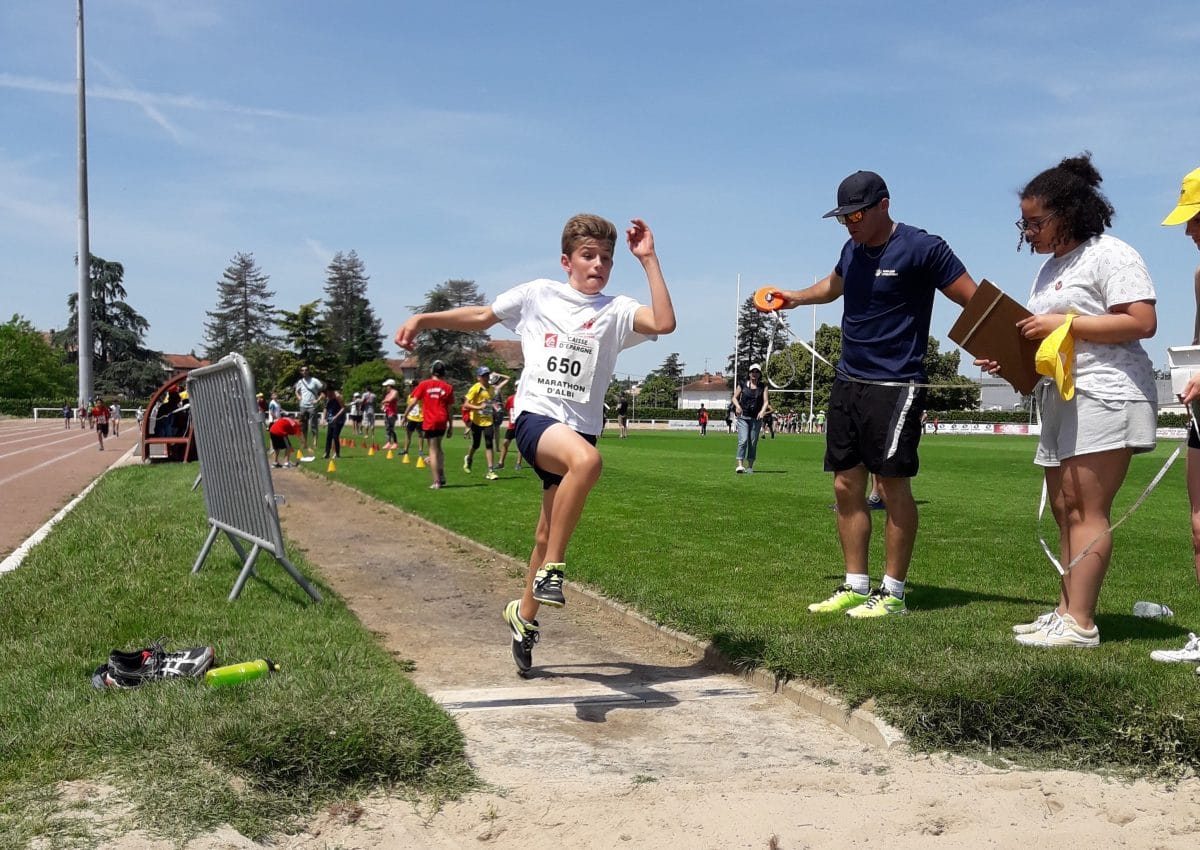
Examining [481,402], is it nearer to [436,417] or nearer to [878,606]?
[436,417]

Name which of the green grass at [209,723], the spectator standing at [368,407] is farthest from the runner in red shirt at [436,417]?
the spectator standing at [368,407]

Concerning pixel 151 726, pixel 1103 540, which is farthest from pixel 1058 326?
pixel 151 726

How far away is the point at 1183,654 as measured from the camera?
453 centimetres

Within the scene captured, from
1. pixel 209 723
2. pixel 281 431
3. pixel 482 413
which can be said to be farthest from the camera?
pixel 281 431

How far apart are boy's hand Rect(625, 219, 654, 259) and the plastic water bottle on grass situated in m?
3.21

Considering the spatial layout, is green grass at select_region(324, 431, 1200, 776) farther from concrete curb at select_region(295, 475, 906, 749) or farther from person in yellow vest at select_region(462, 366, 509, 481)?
person in yellow vest at select_region(462, 366, 509, 481)

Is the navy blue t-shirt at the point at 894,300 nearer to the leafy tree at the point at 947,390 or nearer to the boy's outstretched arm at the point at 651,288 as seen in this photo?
the boy's outstretched arm at the point at 651,288

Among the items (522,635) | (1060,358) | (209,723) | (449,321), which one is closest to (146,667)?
(209,723)

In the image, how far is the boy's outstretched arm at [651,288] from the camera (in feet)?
15.6

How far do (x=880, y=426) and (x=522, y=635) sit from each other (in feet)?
7.15

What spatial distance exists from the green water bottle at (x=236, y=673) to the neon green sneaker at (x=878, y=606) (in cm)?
299

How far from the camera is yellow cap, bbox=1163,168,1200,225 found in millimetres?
4574

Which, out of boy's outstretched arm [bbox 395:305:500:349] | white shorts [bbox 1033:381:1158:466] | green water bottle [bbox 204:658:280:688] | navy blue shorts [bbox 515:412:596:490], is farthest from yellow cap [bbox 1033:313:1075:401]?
green water bottle [bbox 204:658:280:688]

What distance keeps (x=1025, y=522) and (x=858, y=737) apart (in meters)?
7.82
